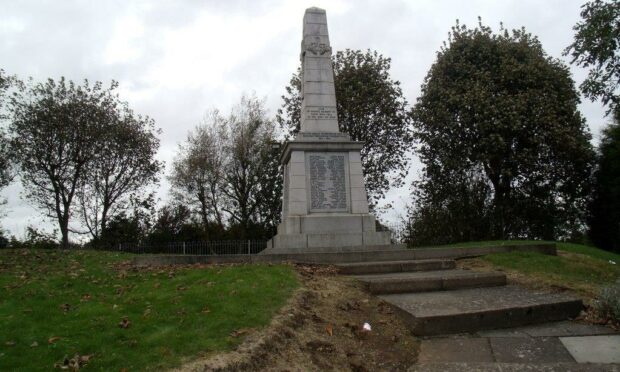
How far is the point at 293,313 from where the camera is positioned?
600cm

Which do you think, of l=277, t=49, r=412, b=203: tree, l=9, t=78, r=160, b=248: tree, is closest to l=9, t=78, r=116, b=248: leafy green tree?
l=9, t=78, r=160, b=248: tree

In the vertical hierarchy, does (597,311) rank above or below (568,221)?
below

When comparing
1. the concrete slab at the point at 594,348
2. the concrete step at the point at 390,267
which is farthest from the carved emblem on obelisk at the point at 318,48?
the concrete slab at the point at 594,348

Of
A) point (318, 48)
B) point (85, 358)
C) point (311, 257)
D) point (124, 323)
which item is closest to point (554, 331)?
point (311, 257)

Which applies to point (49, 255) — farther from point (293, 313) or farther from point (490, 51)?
point (490, 51)

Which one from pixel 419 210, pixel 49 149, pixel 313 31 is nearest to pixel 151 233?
pixel 49 149

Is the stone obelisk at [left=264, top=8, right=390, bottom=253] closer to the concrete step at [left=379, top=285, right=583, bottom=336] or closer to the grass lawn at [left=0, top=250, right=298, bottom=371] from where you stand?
the grass lawn at [left=0, top=250, right=298, bottom=371]

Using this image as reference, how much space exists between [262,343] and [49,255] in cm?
897

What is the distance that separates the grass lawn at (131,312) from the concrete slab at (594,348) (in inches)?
145

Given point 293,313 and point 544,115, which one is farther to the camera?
point 544,115

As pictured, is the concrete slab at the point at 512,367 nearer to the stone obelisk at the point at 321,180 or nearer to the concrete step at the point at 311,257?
the concrete step at the point at 311,257

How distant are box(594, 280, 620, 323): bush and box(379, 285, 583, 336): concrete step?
14.5 inches

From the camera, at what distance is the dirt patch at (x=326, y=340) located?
472 centimetres

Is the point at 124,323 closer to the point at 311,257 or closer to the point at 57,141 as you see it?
the point at 311,257
